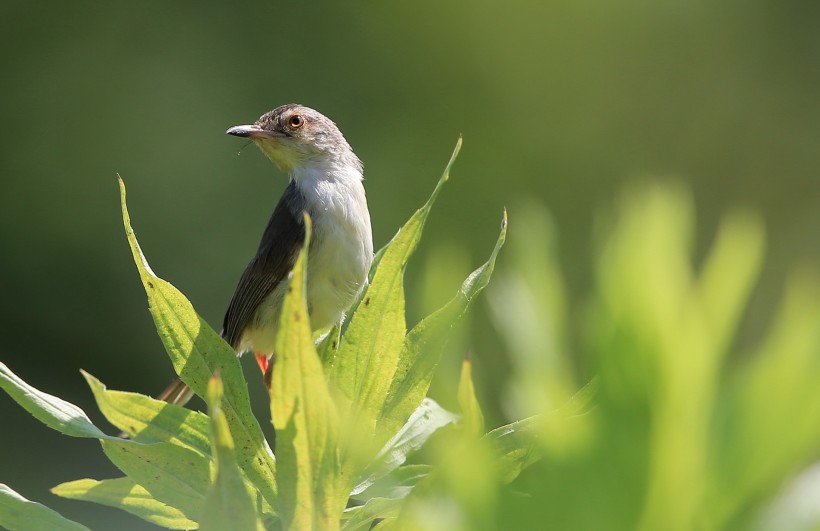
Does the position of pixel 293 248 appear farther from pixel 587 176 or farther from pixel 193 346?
pixel 587 176

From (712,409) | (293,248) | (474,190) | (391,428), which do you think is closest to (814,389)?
(712,409)

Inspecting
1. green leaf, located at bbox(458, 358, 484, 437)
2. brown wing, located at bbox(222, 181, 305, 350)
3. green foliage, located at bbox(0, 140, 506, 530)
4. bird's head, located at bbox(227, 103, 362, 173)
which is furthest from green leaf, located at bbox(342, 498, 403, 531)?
bird's head, located at bbox(227, 103, 362, 173)

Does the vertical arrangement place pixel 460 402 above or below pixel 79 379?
above

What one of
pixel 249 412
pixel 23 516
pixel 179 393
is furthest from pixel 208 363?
pixel 179 393

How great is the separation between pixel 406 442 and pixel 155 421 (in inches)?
6.9

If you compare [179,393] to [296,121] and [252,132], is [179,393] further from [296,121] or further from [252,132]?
[296,121]

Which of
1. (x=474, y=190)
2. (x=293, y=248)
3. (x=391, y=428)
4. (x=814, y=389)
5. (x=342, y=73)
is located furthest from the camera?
(x=342, y=73)

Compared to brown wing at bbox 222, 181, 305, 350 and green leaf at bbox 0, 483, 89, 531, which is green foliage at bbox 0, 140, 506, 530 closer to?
green leaf at bbox 0, 483, 89, 531

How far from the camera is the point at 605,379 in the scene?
26cm

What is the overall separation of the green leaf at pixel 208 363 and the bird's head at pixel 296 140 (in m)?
1.66

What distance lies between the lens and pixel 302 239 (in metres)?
2.04

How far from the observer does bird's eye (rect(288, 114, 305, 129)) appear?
2.33m

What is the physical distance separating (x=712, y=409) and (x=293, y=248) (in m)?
1.83

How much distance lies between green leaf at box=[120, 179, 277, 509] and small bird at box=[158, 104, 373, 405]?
3.51 ft
